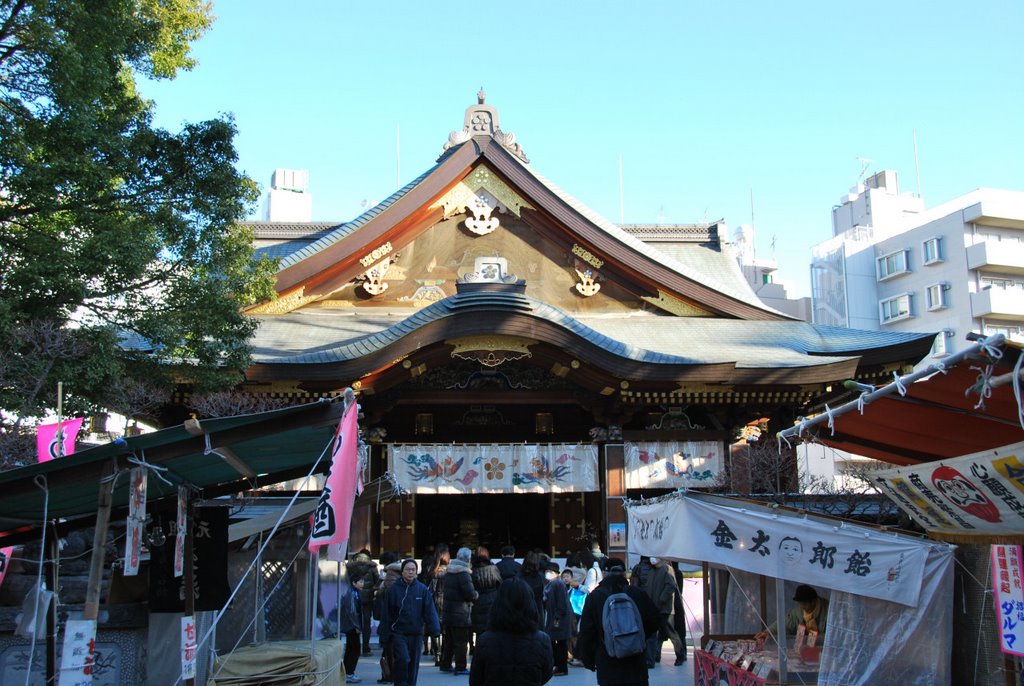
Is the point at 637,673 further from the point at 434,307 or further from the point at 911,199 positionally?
the point at 911,199

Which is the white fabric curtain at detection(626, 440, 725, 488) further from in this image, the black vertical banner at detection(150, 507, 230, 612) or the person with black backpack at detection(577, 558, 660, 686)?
the black vertical banner at detection(150, 507, 230, 612)

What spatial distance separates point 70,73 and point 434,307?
639 cm

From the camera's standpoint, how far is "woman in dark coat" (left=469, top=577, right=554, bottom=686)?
561 centimetres

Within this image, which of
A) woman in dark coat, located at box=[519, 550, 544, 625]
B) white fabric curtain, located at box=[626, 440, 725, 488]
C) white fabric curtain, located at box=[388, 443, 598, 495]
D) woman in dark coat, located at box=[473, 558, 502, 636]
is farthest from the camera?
white fabric curtain, located at box=[626, 440, 725, 488]

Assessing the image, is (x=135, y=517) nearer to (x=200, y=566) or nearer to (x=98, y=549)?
(x=98, y=549)

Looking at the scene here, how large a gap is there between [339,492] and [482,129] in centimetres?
1330

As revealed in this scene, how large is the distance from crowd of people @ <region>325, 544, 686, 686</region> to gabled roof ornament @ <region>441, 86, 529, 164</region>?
833 centimetres

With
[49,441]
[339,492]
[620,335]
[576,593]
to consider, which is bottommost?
[576,593]

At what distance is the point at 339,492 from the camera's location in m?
5.97

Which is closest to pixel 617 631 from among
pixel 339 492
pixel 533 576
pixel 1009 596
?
pixel 339 492

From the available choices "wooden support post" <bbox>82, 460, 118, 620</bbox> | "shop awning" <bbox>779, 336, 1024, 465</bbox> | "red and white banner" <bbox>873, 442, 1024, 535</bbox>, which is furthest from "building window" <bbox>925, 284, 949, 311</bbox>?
"wooden support post" <bbox>82, 460, 118, 620</bbox>

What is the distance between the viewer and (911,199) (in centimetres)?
4041

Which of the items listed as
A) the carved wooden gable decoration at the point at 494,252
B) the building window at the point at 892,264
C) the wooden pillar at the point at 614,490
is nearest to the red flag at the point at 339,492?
the wooden pillar at the point at 614,490

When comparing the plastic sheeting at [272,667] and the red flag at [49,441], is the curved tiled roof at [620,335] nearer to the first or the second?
the red flag at [49,441]
